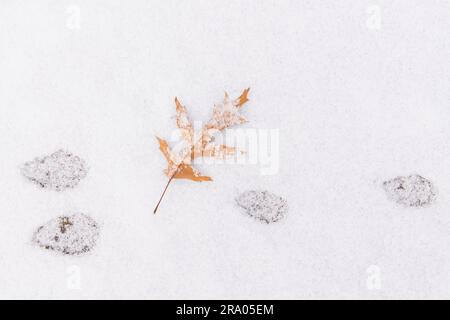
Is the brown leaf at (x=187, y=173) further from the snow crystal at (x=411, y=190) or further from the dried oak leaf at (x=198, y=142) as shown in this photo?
the snow crystal at (x=411, y=190)

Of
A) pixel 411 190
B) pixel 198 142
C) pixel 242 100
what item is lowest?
pixel 411 190

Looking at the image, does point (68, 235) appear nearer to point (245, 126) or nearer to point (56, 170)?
point (56, 170)

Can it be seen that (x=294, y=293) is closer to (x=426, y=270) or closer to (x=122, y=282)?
(x=426, y=270)

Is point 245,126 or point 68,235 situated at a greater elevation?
point 245,126

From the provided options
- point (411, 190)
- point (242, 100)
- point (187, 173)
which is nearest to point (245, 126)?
point (242, 100)

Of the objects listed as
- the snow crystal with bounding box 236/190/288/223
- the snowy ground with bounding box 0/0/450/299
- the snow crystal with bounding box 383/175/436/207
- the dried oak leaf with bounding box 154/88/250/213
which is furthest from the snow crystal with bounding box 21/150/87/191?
the snow crystal with bounding box 383/175/436/207

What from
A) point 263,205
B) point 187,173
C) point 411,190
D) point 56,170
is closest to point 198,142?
point 187,173

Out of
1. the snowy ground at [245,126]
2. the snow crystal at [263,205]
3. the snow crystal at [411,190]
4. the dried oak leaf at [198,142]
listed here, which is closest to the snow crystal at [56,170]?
the snowy ground at [245,126]

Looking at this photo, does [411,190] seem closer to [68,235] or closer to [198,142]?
[198,142]
